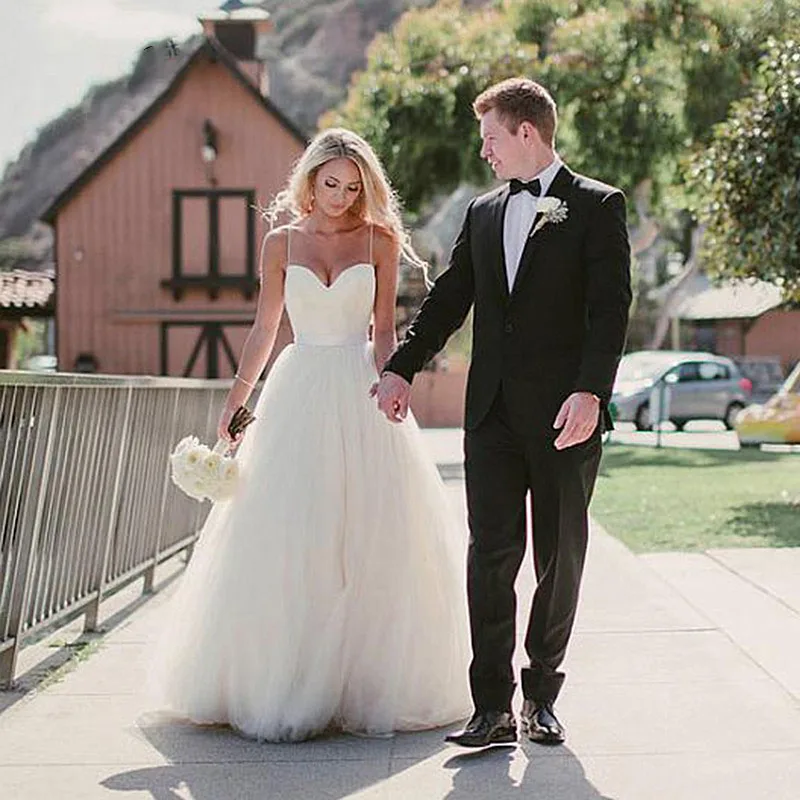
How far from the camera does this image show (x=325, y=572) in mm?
5582

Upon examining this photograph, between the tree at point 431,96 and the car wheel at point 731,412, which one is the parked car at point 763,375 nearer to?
the car wheel at point 731,412

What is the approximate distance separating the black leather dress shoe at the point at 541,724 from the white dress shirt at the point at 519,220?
1.35 metres

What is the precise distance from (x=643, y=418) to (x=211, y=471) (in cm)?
2973

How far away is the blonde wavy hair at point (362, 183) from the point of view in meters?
5.77

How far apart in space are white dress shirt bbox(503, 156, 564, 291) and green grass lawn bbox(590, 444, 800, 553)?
6.23 m

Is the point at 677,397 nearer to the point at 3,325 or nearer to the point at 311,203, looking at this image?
the point at 3,325

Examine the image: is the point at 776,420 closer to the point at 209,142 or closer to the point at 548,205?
the point at 209,142

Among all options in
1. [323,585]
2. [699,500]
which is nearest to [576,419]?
[323,585]

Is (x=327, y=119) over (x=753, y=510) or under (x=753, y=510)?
over

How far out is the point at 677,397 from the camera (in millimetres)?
35219

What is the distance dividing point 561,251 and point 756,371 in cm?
4489

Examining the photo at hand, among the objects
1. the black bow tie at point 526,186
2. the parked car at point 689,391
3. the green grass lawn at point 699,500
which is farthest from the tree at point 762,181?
the parked car at point 689,391

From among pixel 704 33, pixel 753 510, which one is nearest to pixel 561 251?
pixel 753 510

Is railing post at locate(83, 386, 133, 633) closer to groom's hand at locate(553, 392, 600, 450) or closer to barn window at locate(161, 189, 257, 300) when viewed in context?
groom's hand at locate(553, 392, 600, 450)
